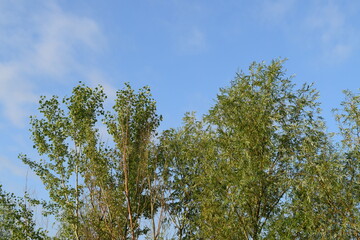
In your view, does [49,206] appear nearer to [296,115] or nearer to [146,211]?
[146,211]

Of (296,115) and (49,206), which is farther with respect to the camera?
(49,206)

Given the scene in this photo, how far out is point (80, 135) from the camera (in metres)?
23.8

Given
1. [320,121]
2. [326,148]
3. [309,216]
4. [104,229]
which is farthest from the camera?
[104,229]

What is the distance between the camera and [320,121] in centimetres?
1753

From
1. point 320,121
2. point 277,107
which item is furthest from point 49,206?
point 320,121

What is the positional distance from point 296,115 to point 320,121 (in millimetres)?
1017

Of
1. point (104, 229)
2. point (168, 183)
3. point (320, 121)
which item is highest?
point (168, 183)

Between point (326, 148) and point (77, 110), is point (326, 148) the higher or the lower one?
the lower one

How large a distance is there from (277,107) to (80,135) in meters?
11.1

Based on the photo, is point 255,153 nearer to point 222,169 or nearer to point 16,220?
point 222,169

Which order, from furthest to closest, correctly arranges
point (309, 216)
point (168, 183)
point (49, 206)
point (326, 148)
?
point (168, 183), point (49, 206), point (326, 148), point (309, 216)

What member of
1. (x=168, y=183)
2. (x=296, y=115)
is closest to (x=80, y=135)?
(x=168, y=183)

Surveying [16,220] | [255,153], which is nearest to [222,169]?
[255,153]

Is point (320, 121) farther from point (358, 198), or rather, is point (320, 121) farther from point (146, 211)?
point (146, 211)
